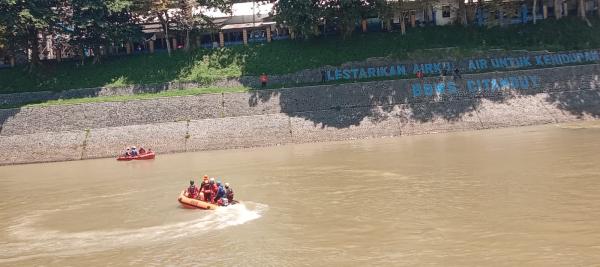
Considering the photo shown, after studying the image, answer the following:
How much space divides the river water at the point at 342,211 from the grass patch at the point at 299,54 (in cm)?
1900

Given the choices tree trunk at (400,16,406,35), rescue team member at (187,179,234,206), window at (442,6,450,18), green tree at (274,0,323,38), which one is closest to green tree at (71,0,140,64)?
green tree at (274,0,323,38)

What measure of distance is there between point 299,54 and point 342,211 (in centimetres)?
3805

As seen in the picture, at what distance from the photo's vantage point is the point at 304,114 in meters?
Result: 49.9

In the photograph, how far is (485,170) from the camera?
2997 centimetres

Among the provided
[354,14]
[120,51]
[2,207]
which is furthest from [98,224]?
[120,51]

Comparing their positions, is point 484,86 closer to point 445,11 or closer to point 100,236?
point 445,11

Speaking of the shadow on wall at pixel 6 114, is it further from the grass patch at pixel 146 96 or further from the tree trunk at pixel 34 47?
the tree trunk at pixel 34 47

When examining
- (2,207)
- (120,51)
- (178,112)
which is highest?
(120,51)

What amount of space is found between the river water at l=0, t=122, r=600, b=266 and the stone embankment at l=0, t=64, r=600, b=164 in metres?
6.63

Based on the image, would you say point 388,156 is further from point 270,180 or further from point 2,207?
point 2,207

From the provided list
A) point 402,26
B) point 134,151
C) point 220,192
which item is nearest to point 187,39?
point 134,151

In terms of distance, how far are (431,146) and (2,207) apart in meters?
26.5

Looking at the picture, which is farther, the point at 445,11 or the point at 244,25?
the point at 244,25

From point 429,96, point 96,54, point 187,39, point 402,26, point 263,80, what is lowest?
point 429,96
